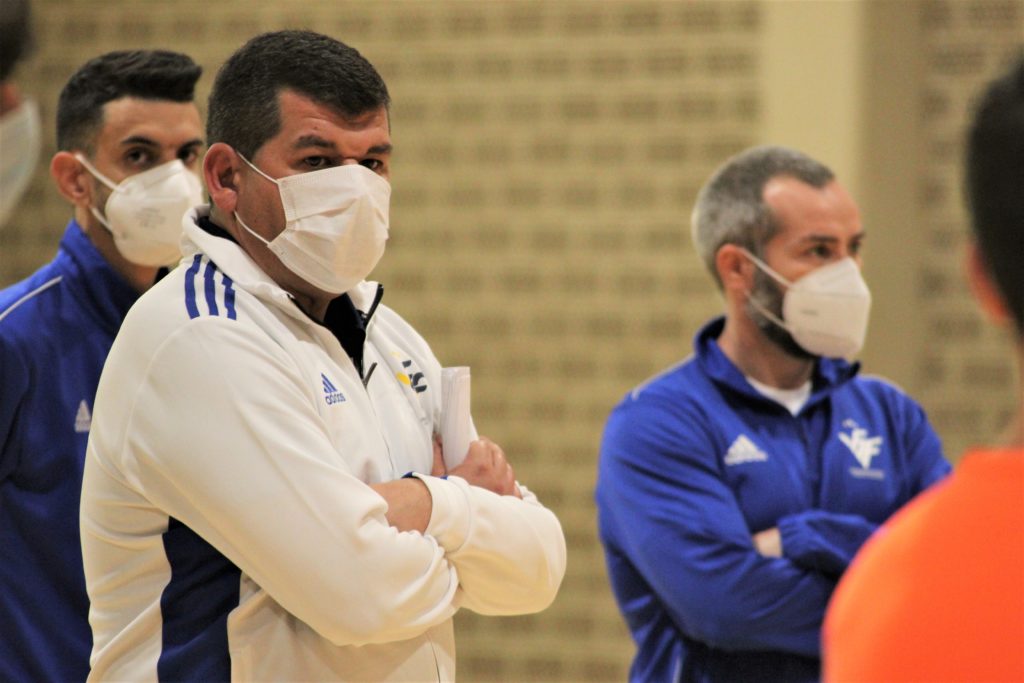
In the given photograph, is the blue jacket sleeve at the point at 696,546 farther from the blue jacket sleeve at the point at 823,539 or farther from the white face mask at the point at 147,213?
the white face mask at the point at 147,213

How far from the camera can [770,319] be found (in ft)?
13.0

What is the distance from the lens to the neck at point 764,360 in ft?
12.9

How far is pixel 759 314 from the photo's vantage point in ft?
13.0

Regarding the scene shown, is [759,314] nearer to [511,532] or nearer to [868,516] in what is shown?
[868,516]

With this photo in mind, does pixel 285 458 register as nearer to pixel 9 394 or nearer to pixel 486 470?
pixel 486 470

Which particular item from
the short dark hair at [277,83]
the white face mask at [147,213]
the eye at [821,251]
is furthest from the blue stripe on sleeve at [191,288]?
the eye at [821,251]

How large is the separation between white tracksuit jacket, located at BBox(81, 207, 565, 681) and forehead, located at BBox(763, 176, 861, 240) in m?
1.68

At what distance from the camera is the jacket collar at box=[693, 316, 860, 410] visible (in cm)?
379

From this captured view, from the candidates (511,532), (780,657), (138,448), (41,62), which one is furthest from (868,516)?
(41,62)

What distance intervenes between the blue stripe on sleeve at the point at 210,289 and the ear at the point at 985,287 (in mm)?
1441

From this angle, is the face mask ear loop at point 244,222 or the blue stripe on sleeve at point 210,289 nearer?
the blue stripe on sleeve at point 210,289

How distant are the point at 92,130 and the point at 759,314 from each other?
Result: 1906 millimetres

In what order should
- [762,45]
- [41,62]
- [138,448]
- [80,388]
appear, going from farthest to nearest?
[41,62], [762,45], [80,388], [138,448]

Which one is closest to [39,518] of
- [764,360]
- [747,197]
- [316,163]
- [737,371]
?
[316,163]
